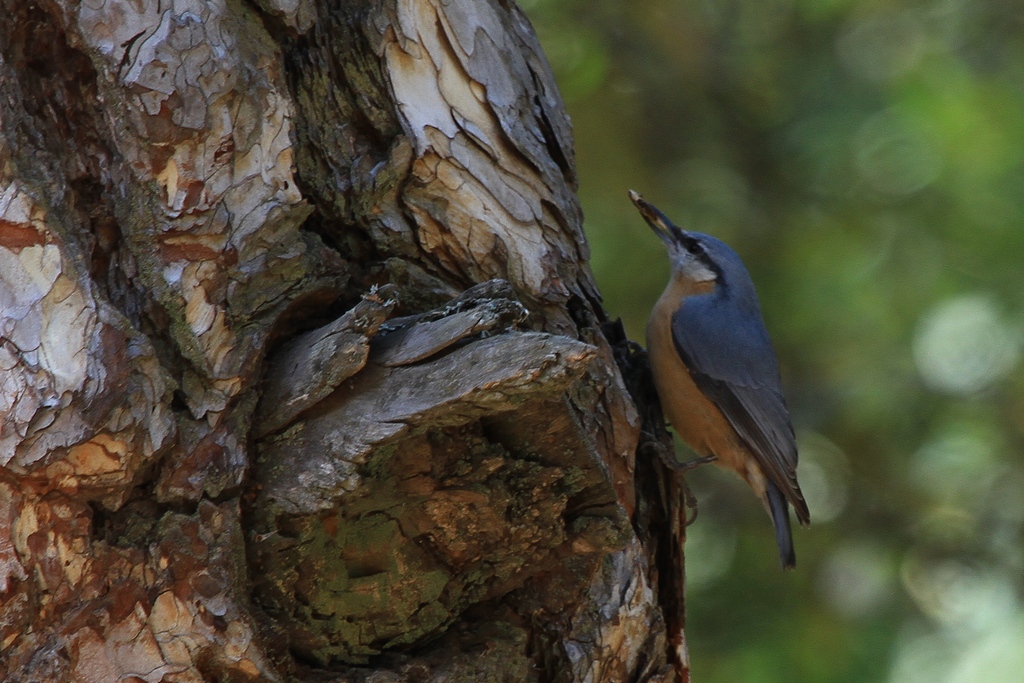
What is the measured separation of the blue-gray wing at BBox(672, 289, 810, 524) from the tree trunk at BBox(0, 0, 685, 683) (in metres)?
1.44

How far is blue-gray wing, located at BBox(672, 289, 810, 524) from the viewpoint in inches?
137

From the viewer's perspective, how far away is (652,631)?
82.7 inches

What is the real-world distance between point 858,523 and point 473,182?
282cm

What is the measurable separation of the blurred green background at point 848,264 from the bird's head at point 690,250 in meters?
0.46

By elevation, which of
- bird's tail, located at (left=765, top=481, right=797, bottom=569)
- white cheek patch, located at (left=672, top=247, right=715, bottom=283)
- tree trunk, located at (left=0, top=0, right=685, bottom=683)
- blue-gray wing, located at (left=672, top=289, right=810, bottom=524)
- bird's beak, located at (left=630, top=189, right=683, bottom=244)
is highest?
tree trunk, located at (left=0, top=0, right=685, bottom=683)

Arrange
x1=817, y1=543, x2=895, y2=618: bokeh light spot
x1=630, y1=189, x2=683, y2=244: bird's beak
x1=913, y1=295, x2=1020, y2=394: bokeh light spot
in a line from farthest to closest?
x1=817, y1=543, x2=895, y2=618: bokeh light spot → x1=913, y1=295, x2=1020, y2=394: bokeh light spot → x1=630, y1=189, x2=683, y2=244: bird's beak

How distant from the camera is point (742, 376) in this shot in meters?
3.58

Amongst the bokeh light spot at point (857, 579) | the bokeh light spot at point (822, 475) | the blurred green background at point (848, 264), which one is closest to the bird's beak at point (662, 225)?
the blurred green background at point (848, 264)

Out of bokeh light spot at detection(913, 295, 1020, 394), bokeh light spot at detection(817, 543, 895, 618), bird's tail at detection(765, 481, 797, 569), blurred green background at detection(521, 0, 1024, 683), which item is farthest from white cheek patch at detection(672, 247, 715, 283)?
bokeh light spot at detection(817, 543, 895, 618)

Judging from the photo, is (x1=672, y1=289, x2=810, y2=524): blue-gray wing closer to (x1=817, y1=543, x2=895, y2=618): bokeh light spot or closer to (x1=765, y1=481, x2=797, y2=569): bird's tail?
(x1=765, y1=481, x2=797, y2=569): bird's tail

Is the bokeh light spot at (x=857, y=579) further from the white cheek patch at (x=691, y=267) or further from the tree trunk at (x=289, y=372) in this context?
the tree trunk at (x=289, y=372)

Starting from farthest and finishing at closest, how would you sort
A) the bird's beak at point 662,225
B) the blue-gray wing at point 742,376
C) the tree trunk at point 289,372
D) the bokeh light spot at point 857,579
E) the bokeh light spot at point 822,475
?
the bokeh light spot at point 822,475 → the bokeh light spot at point 857,579 → the bird's beak at point 662,225 → the blue-gray wing at point 742,376 → the tree trunk at point 289,372

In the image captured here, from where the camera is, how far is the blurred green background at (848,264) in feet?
12.3

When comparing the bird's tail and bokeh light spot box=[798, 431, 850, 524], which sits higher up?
the bird's tail
